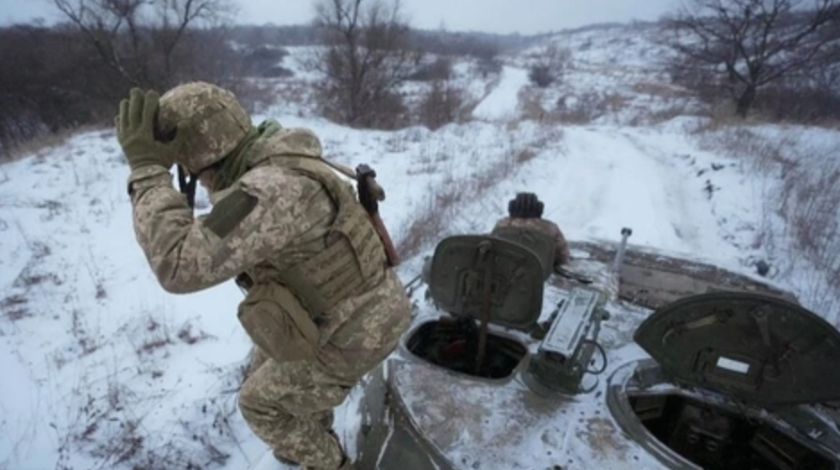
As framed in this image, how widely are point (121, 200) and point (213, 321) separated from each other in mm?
5077

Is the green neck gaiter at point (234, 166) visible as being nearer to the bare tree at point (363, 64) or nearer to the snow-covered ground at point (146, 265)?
the snow-covered ground at point (146, 265)

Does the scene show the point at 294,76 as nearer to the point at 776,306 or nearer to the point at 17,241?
the point at 17,241

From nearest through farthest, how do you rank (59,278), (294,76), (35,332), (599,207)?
(35,332)
(59,278)
(599,207)
(294,76)

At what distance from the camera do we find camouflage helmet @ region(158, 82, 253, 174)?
168cm

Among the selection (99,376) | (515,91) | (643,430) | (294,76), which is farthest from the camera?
(294,76)

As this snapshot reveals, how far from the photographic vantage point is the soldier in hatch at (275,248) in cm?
151

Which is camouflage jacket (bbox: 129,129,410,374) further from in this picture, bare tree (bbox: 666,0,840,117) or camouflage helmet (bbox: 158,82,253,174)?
bare tree (bbox: 666,0,840,117)

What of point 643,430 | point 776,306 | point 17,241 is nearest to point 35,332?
point 17,241

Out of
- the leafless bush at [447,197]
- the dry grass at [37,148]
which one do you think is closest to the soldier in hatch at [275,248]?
the leafless bush at [447,197]

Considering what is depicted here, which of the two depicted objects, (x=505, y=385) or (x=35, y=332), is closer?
(x=505, y=385)

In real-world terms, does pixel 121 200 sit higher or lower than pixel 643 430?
lower

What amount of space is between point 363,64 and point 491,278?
18.2m

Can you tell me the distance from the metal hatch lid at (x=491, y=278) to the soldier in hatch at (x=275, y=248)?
430 millimetres

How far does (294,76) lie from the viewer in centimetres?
3859
